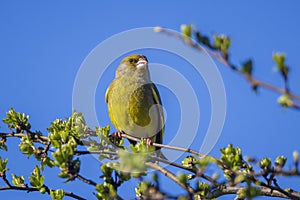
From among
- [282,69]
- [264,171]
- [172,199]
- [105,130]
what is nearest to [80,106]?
[105,130]

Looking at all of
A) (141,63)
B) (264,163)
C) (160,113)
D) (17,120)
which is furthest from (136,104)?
(264,163)

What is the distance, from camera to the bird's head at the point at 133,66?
7773 mm

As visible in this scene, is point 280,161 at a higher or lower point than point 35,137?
lower

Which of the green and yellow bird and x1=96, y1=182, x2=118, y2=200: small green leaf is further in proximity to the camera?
the green and yellow bird

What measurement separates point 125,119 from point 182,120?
1.63 m

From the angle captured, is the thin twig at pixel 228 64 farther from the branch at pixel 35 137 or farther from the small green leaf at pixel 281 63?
the branch at pixel 35 137

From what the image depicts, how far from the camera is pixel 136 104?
22.3ft

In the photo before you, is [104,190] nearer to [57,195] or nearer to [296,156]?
[57,195]

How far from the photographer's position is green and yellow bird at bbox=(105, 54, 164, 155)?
260 inches

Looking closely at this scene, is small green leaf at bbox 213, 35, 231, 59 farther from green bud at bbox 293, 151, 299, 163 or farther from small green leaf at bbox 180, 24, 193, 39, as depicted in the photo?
green bud at bbox 293, 151, 299, 163

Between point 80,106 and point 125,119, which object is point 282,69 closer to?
point 80,106

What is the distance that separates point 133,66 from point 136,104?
4.25 ft

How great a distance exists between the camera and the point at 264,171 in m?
3.33

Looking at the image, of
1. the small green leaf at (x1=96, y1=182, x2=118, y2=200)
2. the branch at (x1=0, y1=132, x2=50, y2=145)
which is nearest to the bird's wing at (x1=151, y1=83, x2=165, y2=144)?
the branch at (x1=0, y1=132, x2=50, y2=145)
